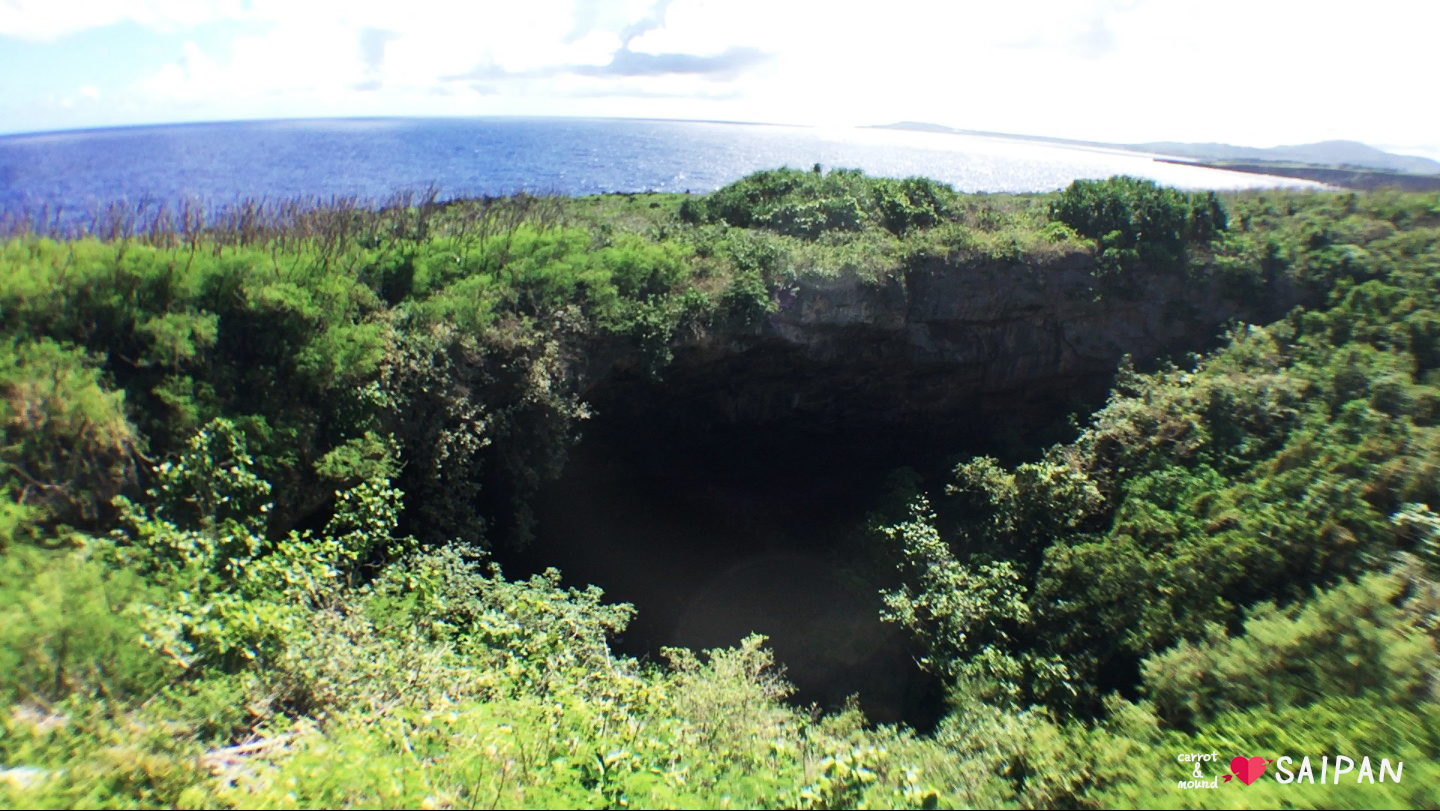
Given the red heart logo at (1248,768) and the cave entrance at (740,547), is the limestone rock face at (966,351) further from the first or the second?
the red heart logo at (1248,768)

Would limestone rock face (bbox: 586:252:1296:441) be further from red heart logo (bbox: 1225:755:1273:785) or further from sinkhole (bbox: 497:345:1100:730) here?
red heart logo (bbox: 1225:755:1273:785)

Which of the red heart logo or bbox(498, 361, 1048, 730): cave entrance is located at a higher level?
the red heart logo

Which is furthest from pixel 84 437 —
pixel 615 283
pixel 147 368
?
pixel 615 283

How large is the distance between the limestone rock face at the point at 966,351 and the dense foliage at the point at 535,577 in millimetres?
2156

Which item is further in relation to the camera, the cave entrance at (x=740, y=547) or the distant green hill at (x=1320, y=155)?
the distant green hill at (x=1320, y=155)

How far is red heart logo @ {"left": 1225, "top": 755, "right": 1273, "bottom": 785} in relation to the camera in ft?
23.9

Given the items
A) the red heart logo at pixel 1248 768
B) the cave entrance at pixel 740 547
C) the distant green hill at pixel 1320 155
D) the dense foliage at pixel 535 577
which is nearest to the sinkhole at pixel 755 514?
the cave entrance at pixel 740 547

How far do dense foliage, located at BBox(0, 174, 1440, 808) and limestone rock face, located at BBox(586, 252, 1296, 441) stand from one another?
2.16 meters

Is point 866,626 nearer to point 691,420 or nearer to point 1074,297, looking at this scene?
point 691,420

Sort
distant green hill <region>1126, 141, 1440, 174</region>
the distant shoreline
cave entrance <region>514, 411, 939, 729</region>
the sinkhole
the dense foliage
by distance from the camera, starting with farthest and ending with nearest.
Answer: distant green hill <region>1126, 141, 1440, 174</region> < the distant shoreline < the sinkhole < cave entrance <region>514, 411, 939, 729</region> < the dense foliage

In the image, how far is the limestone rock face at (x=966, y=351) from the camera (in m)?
18.9

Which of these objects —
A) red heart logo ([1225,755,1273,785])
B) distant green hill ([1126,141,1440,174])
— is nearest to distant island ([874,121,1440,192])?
distant green hill ([1126,141,1440,174])

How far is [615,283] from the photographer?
52.2 feet

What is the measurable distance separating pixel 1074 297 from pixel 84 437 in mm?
22216
